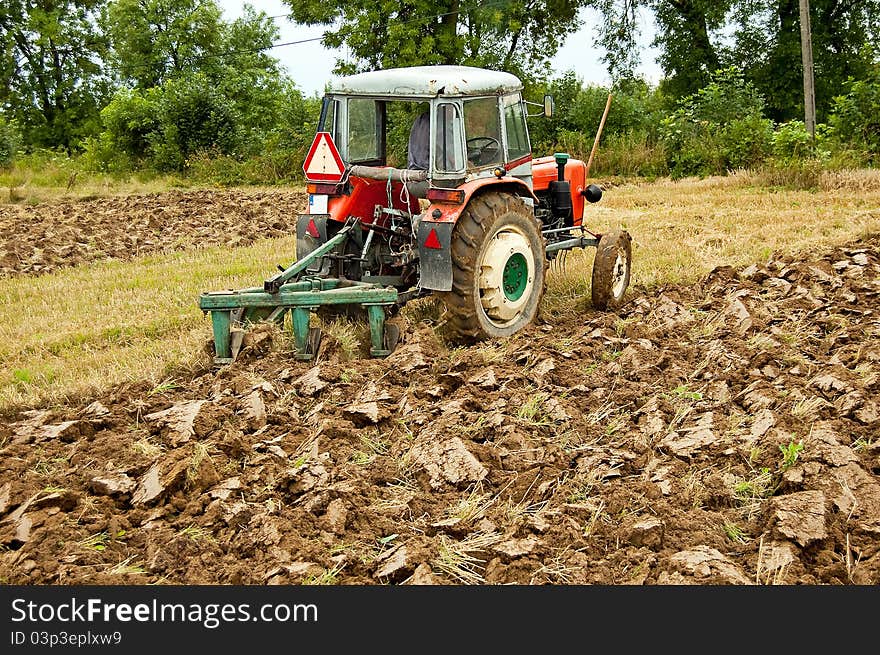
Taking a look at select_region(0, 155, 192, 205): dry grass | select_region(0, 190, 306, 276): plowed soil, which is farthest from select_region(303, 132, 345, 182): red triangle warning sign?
select_region(0, 155, 192, 205): dry grass

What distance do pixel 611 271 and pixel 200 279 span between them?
15.6 feet

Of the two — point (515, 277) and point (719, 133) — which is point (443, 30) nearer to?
point (719, 133)

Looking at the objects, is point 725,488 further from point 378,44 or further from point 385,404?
point 378,44

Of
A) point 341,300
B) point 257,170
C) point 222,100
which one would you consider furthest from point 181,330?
point 222,100

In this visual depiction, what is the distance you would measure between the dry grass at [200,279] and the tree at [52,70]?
30325 millimetres

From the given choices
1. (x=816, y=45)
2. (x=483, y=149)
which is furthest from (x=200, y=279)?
(x=816, y=45)

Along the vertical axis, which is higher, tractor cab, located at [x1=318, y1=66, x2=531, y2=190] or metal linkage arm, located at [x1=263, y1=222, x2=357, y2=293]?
tractor cab, located at [x1=318, y1=66, x2=531, y2=190]

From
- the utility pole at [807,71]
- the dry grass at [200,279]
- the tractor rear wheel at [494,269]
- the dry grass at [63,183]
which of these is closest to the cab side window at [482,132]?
the tractor rear wheel at [494,269]

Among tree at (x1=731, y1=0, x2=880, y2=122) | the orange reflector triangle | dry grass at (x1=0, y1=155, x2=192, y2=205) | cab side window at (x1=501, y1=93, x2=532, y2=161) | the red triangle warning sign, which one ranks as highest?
tree at (x1=731, y1=0, x2=880, y2=122)

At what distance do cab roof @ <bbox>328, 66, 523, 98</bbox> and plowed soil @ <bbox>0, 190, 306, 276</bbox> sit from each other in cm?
622

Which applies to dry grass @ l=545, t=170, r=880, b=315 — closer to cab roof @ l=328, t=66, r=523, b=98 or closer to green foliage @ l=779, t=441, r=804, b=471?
cab roof @ l=328, t=66, r=523, b=98

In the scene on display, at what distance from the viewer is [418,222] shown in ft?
22.1

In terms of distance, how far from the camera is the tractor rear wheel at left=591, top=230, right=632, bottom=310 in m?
7.85

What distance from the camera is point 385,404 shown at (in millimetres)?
5660
